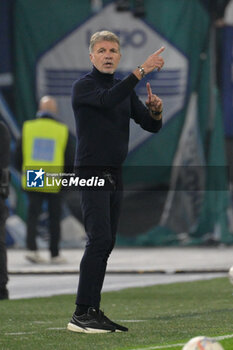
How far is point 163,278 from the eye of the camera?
46.0 feet

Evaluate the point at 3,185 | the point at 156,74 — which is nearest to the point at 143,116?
the point at 3,185

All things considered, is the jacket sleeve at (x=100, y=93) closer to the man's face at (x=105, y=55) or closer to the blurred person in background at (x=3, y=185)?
the man's face at (x=105, y=55)

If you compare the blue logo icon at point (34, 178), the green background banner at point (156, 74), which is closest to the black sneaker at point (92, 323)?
the blue logo icon at point (34, 178)

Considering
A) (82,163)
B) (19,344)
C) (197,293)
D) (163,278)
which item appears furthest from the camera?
(163,278)

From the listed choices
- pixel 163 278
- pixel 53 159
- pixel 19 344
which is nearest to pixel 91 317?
pixel 19 344

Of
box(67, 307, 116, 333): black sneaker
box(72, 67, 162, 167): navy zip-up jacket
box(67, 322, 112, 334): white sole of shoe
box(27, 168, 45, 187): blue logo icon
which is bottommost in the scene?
box(67, 322, 112, 334): white sole of shoe

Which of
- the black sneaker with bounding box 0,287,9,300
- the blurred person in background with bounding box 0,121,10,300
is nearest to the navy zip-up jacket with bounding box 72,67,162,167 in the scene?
the blurred person in background with bounding box 0,121,10,300

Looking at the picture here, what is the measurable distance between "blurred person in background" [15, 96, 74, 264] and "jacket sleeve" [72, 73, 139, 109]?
7831 mm

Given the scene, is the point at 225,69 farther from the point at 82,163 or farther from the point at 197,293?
the point at 82,163

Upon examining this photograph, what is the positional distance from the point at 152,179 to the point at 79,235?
1567mm

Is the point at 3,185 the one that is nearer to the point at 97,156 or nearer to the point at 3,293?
the point at 3,293

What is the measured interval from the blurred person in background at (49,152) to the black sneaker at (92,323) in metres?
7.85

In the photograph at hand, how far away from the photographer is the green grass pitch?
747cm

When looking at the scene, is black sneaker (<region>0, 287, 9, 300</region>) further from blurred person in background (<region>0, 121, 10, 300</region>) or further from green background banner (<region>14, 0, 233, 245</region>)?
green background banner (<region>14, 0, 233, 245</region>)
